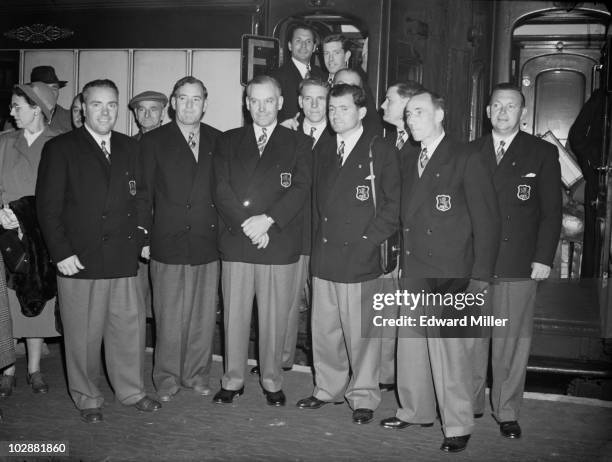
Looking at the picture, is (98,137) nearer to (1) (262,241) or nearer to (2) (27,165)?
(2) (27,165)

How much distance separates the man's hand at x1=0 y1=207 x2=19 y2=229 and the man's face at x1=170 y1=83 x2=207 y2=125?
1.27m

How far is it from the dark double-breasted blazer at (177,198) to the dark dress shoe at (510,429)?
2.16m

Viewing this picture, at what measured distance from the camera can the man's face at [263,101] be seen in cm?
446

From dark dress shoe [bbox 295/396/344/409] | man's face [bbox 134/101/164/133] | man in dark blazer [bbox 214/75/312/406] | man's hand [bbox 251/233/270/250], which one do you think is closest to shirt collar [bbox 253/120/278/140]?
man in dark blazer [bbox 214/75/312/406]

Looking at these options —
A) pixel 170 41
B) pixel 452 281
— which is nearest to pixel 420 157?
pixel 452 281

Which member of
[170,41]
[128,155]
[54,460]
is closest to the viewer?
[54,460]

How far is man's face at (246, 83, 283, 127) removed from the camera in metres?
4.46

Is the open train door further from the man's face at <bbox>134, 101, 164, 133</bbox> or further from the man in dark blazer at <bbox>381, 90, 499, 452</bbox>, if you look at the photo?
the man's face at <bbox>134, 101, 164, 133</bbox>

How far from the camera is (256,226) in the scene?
439cm

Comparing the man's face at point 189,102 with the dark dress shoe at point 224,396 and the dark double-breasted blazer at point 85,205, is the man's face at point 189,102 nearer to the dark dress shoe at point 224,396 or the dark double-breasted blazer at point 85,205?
the dark double-breasted blazer at point 85,205

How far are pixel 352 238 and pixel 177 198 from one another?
1.21 metres

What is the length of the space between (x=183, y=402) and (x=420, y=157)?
222 centimetres

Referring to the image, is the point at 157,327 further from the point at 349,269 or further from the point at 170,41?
the point at 170,41

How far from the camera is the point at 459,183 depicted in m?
3.89
